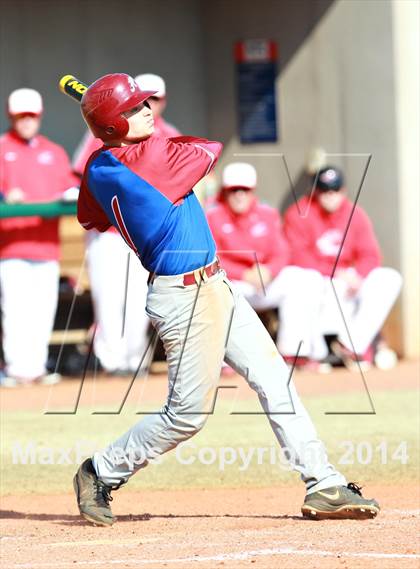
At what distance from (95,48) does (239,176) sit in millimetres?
2355

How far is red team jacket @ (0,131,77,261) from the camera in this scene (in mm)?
9484

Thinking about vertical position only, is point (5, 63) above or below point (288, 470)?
above

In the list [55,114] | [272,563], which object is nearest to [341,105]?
[55,114]

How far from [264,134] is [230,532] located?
21.5 feet

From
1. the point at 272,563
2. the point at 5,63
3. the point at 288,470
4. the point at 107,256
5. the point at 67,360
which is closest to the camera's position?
the point at 272,563

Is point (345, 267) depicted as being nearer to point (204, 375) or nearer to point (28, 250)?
point (28, 250)

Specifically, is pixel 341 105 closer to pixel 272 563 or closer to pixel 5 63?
pixel 5 63

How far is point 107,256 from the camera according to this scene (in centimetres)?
961

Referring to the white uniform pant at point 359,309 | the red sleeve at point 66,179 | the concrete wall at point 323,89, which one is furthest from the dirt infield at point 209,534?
the concrete wall at point 323,89

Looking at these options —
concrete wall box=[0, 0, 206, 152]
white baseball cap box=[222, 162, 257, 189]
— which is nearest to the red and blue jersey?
white baseball cap box=[222, 162, 257, 189]

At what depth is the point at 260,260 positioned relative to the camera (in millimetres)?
9867

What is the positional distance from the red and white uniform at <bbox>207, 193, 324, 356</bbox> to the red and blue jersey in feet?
14.5

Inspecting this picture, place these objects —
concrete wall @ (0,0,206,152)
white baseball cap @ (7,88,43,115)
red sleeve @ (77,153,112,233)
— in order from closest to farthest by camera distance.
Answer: red sleeve @ (77,153,112,233) → white baseball cap @ (7,88,43,115) → concrete wall @ (0,0,206,152)

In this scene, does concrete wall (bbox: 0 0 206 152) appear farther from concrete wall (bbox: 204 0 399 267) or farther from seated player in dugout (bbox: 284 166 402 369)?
seated player in dugout (bbox: 284 166 402 369)
